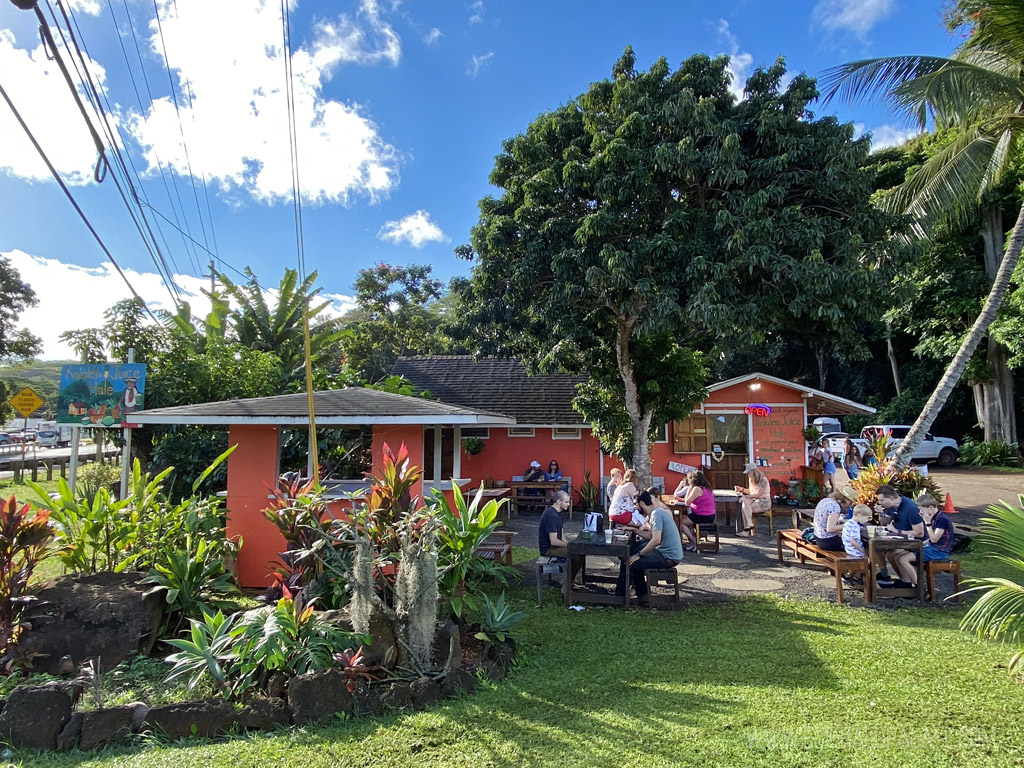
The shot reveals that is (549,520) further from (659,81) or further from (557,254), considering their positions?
(659,81)

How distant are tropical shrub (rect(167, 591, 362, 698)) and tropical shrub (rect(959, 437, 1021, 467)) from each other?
27920mm

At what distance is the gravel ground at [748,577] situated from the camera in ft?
24.7

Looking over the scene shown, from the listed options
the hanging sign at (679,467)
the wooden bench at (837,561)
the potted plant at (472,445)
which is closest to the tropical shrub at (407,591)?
the wooden bench at (837,561)

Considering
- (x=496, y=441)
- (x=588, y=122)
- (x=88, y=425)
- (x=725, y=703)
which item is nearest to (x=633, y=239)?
(x=588, y=122)

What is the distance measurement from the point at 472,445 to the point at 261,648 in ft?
40.6

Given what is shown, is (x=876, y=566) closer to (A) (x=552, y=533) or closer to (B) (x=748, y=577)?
(B) (x=748, y=577)

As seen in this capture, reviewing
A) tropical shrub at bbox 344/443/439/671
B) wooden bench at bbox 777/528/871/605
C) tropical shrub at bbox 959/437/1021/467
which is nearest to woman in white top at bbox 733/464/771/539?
wooden bench at bbox 777/528/871/605

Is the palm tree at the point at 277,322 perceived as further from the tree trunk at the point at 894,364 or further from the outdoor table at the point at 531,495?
the tree trunk at the point at 894,364

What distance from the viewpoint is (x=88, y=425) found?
9.38 m

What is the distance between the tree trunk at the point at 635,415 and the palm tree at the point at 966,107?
5.08 metres

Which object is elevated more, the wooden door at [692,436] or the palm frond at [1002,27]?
the palm frond at [1002,27]

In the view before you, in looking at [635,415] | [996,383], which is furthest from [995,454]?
[635,415]

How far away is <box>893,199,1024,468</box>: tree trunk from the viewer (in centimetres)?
998

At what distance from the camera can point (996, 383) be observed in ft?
78.6
